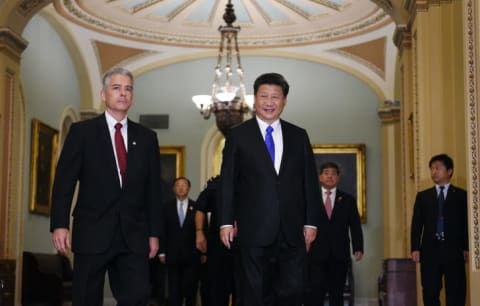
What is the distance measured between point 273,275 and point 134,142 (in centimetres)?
104

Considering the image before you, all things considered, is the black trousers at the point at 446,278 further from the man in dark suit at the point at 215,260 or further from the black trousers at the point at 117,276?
the black trousers at the point at 117,276

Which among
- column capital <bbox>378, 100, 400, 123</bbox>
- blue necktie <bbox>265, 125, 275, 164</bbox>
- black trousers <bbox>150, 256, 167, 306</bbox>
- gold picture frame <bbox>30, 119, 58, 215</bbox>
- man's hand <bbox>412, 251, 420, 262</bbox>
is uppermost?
column capital <bbox>378, 100, 400, 123</bbox>

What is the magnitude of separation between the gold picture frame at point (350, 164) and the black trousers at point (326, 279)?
21.4 feet

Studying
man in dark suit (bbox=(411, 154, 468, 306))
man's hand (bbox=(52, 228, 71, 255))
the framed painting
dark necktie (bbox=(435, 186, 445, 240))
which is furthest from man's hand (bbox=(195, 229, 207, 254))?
the framed painting

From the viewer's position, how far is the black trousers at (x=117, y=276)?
4051 millimetres

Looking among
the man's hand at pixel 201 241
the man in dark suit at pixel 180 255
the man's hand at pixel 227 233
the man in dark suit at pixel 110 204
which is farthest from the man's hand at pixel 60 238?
the man in dark suit at pixel 180 255

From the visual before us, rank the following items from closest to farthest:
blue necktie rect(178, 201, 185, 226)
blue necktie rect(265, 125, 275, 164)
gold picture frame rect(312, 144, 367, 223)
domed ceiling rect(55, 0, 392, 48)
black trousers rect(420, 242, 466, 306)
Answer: blue necktie rect(265, 125, 275, 164) → black trousers rect(420, 242, 466, 306) → blue necktie rect(178, 201, 185, 226) → domed ceiling rect(55, 0, 392, 48) → gold picture frame rect(312, 144, 367, 223)

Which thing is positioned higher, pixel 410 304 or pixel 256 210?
pixel 256 210

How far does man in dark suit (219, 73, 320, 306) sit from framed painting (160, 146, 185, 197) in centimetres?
1002

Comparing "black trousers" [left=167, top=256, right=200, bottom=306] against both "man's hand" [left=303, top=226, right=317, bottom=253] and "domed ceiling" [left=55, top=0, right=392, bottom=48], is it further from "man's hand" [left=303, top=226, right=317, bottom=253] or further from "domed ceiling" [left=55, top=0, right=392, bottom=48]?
"domed ceiling" [left=55, top=0, right=392, bottom=48]

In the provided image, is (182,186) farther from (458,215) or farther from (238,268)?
(238,268)

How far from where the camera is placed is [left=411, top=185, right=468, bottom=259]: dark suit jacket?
22.0ft

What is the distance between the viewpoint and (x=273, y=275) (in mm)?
4473

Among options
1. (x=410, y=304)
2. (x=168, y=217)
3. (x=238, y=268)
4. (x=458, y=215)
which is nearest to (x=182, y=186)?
(x=168, y=217)
